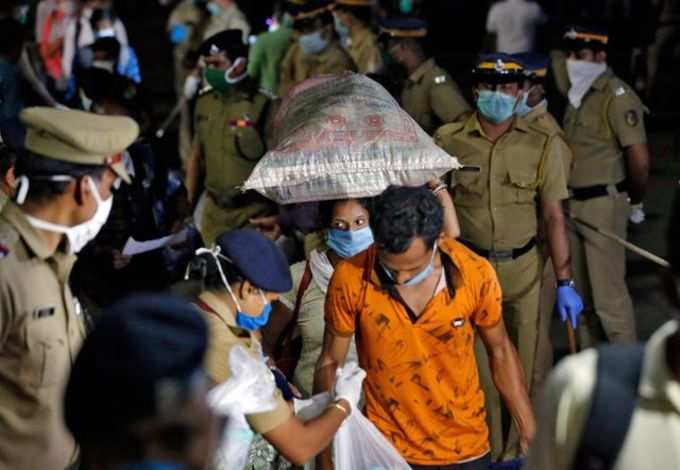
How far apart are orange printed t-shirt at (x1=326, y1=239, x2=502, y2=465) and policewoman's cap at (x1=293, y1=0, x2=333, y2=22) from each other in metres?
5.66

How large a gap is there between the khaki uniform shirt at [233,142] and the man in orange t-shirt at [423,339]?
121 inches

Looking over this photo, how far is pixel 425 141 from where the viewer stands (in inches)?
222

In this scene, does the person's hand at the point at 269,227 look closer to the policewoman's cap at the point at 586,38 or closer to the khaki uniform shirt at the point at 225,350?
the policewoman's cap at the point at 586,38

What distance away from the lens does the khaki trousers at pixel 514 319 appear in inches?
242

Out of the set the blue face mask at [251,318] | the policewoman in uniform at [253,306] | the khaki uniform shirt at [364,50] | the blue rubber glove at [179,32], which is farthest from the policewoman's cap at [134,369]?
the blue rubber glove at [179,32]

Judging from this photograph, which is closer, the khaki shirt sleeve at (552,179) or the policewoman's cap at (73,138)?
the policewoman's cap at (73,138)

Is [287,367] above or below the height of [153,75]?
above

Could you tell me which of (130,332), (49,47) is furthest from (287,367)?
(49,47)

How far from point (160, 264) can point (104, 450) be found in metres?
4.15

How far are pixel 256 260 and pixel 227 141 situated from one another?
3.78 meters

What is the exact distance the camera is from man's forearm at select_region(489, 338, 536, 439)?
15.1 ft

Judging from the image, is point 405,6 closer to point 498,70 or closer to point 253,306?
point 498,70

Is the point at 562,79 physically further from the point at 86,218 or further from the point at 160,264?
the point at 86,218

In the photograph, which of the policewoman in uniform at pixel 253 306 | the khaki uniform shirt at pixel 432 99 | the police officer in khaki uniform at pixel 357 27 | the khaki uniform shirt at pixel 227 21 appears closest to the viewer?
the policewoman in uniform at pixel 253 306
